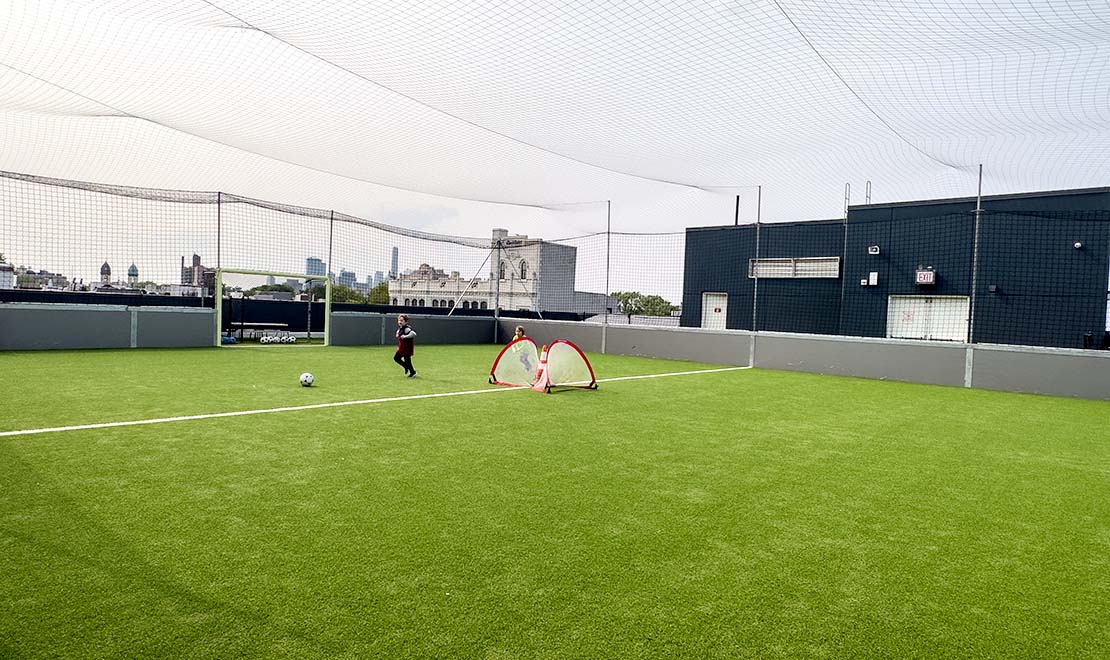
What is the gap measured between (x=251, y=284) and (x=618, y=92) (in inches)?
507

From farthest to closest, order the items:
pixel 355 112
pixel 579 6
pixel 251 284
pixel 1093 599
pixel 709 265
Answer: pixel 709 265 → pixel 251 284 → pixel 355 112 → pixel 579 6 → pixel 1093 599

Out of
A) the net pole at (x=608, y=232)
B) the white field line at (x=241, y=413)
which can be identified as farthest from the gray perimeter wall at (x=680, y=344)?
the white field line at (x=241, y=413)

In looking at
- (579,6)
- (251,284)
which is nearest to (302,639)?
(579,6)

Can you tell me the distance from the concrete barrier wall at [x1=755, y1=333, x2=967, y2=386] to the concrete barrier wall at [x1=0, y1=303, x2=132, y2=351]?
47.9 ft

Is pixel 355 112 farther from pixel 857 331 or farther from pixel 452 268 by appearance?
pixel 857 331

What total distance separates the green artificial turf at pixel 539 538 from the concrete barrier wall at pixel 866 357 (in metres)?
5.37

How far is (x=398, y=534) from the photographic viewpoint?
10.4 feet

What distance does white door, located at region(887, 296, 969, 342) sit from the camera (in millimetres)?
17859

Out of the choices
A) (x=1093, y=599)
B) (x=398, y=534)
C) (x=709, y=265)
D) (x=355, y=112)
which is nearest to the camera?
(x=1093, y=599)

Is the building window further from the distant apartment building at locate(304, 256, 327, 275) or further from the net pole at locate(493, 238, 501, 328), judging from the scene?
the distant apartment building at locate(304, 256, 327, 275)

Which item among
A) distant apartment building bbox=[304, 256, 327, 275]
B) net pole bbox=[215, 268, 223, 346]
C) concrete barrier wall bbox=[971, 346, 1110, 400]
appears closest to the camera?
concrete barrier wall bbox=[971, 346, 1110, 400]

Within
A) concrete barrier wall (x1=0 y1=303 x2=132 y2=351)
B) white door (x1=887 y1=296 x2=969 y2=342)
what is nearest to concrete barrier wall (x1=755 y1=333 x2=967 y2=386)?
white door (x1=887 y1=296 x2=969 y2=342)

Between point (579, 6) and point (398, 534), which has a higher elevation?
point (579, 6)

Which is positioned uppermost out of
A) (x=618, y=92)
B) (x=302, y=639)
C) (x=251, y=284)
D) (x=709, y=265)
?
(x=618, y=92)
